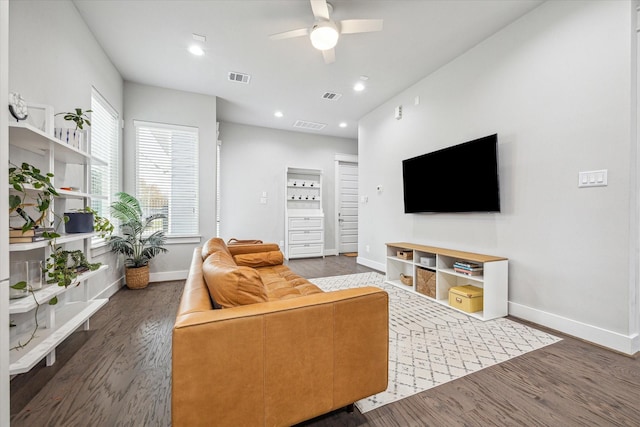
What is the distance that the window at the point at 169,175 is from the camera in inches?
162

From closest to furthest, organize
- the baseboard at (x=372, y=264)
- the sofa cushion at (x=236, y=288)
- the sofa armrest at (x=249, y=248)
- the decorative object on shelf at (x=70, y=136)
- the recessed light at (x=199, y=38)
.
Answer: the sofa cushion at (x=236, y=288) → the decorative object on shelf at (x=70, y=136) → the recessed light at (x=199, y=38) → the sofa armrest at (x=249, y=248) → the baseboard at (x=372, y=264)

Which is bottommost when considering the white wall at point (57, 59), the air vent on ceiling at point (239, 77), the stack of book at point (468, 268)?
the stack of book at point (468, 268)

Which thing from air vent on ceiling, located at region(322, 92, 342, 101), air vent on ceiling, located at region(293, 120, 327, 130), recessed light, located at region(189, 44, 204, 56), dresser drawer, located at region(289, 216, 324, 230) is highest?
air vent on ceiling, located at region(293, 120, 327, 130)

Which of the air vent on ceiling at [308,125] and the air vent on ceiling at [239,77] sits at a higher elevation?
the air vent on ceiling at [308,125]

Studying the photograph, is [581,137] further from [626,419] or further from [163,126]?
[163,126]

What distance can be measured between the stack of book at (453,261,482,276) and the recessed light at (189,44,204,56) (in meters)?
3.94

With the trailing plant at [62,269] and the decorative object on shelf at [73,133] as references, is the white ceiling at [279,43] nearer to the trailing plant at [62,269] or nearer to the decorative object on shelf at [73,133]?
the decorative object on shelf at [73,133]

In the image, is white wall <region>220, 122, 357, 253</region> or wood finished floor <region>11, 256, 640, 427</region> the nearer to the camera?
wood finished floor <region>11, 256, 640, 427</region>

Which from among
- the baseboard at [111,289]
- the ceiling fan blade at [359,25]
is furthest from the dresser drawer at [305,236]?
the ceiling fan blade at [359,25]

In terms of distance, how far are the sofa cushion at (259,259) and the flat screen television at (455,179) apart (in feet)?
6.96

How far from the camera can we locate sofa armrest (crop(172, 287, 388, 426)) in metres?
0.96

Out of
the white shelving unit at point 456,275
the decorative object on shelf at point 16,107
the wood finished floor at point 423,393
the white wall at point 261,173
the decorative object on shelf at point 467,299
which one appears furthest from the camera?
the white wall at point 261,173

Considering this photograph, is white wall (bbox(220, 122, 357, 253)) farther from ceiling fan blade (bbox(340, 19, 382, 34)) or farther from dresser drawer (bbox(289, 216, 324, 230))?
ceiling fan blade (bbox(340, 19, 382, 34))

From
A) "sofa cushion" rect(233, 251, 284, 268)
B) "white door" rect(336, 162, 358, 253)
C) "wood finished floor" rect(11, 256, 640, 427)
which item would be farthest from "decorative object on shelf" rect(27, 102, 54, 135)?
"white door" rect(336, 162, 358, 253)
